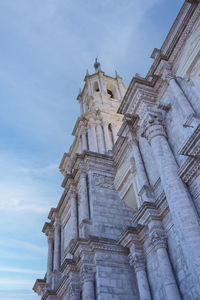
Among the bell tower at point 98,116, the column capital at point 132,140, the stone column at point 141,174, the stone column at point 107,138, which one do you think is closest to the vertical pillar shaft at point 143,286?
the stone column at point 141,174

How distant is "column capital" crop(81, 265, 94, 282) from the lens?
1372cm

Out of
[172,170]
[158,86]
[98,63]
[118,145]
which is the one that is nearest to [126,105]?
[158,86]

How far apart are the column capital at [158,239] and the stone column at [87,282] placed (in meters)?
3.79

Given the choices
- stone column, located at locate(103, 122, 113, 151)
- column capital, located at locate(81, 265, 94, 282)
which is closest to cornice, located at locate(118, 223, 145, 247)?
column capital, located at locate(81, 265, 94, 282)

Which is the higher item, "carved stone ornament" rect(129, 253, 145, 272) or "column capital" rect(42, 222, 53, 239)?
"column capital" rect(42, 222, 53, 239)

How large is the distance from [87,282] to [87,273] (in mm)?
379

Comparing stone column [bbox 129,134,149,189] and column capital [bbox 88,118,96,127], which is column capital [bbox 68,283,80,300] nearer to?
stone column [bbox 129,134,149,189]

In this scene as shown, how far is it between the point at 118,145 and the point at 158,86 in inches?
192

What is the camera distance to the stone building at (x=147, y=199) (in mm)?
10484

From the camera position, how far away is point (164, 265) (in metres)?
10.6

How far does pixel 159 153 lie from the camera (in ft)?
39.9

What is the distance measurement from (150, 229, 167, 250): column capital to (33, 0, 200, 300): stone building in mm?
37

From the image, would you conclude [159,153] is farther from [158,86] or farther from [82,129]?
[82,129]

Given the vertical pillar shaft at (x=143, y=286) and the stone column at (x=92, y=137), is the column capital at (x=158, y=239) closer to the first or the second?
the vertical pillar shaft at (x=143, y=286)
